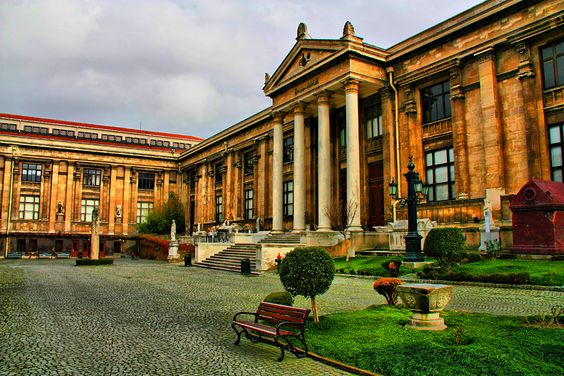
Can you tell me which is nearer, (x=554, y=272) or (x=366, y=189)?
(x=554, y=272)

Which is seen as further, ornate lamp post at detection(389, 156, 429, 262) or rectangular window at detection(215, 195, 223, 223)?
rectangular window at detection(215, 195, 223, 223)

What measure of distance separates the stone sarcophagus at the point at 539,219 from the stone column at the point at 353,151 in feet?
31.1

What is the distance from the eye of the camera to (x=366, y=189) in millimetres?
29078

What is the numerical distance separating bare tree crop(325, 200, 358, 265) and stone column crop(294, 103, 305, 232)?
2351mm

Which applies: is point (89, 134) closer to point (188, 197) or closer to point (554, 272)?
point (188, 197)

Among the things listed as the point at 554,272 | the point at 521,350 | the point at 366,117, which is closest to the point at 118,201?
the point at 366,117

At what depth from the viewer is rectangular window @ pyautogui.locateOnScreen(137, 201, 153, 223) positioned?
56.6 metres

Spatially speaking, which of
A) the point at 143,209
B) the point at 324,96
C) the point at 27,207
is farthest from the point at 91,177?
the point at 324,96

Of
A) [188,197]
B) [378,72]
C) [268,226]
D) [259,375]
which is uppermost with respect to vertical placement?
[378,72]

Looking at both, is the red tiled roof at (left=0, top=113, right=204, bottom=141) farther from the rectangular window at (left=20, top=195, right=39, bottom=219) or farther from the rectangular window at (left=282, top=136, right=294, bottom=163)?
the rectangular window at (left=282, top=136, right=294, bottom=163)

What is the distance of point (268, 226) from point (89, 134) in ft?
119

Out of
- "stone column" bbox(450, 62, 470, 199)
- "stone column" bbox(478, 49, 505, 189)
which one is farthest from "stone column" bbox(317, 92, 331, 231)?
"stone column" bbox(478, 49, 505, 189)

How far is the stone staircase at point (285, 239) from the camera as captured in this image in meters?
28.2

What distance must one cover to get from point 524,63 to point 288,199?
66.2 feet
